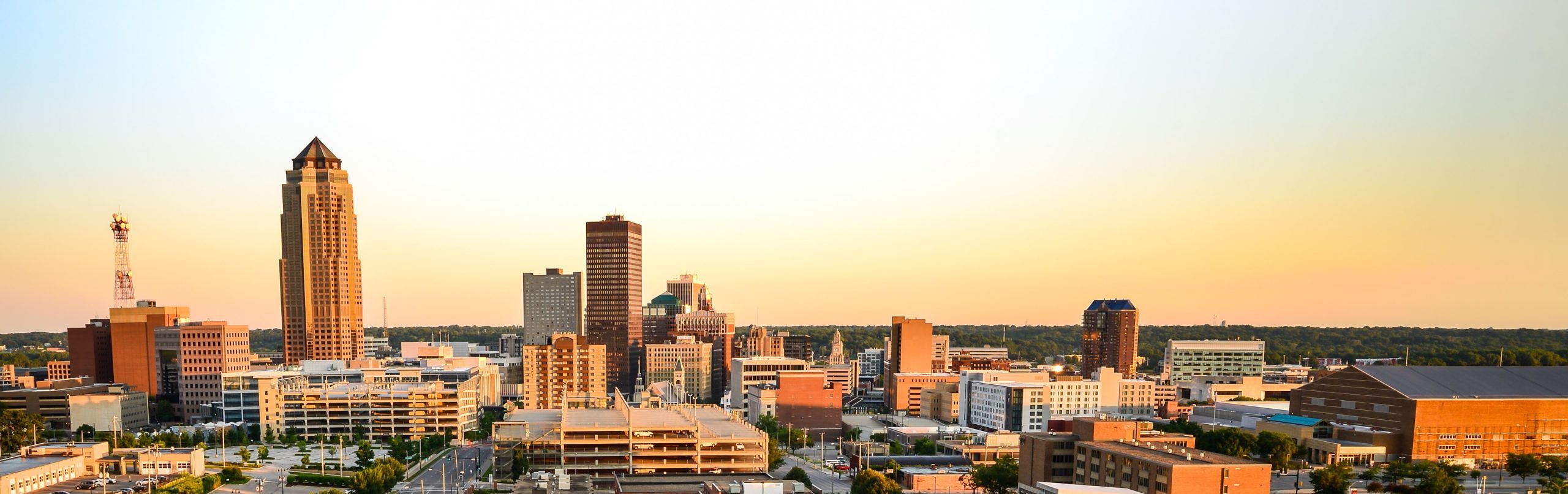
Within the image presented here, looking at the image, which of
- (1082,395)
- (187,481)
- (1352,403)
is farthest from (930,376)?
(187,481)

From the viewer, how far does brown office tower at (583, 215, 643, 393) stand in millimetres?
184500

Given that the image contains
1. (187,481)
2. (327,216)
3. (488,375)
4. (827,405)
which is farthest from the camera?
(327,216)

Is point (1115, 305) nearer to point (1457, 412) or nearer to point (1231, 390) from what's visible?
point (1231, 390)

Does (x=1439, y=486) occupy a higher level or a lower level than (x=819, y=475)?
higher

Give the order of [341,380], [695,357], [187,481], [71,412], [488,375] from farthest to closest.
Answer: [695,357] < [488,375] < [341,380] < [71,412] < [187,481]

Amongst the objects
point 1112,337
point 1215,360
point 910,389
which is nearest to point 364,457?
point 910,389

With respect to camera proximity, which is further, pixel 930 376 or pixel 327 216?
pixel 327 216

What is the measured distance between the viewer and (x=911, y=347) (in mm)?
167625

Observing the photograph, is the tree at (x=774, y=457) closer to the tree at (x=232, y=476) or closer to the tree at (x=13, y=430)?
the tree at (x=232, y=476)

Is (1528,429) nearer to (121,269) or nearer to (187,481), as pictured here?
(187,481)

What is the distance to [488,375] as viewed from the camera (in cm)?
15550

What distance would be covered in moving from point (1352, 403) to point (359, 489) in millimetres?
106904

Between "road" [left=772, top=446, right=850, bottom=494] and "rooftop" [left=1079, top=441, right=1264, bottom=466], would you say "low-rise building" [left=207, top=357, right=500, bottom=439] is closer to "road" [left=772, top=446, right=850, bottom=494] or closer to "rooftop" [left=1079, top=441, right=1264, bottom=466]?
"road" [left=772, top=446, right=850, bottom=494]

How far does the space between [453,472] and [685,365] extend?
296 feet
